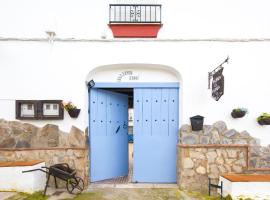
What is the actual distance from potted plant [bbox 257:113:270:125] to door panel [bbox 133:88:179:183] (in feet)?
5.60

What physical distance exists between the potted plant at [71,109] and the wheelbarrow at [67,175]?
1041mm

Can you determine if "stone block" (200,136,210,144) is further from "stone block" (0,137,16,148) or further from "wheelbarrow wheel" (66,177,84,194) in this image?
"stone block" (0,137,16,148)

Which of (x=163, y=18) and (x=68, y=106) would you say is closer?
(x=68, y=106)

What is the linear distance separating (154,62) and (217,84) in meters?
1.38

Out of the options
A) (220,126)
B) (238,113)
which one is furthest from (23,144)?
(238,113)

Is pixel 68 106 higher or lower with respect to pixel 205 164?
higher

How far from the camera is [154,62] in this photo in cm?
452

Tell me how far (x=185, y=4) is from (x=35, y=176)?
4.80 meters

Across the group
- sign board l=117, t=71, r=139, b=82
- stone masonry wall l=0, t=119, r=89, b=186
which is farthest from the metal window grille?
stone masonry wall l=0, t=119, r=89, b=186

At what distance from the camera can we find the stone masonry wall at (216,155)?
14.5 ft

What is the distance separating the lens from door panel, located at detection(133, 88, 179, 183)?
4.76 meters

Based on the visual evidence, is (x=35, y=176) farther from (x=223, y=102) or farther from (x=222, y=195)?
(x=223, y=102)

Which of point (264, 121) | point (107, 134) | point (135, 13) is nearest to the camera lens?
point (264, 121)

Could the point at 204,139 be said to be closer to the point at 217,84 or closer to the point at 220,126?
the point at 220,126
